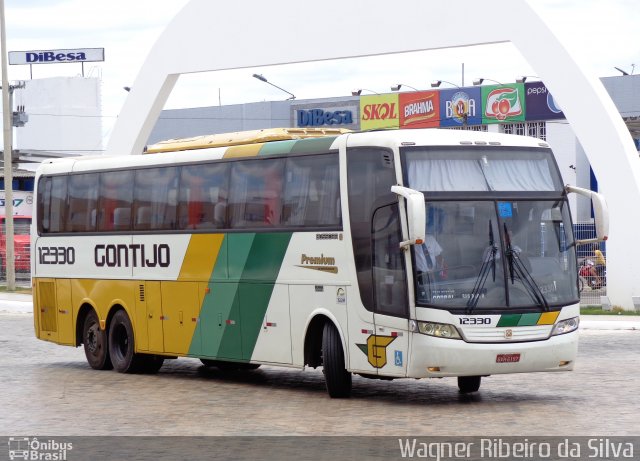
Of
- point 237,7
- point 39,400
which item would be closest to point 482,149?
point 39,400

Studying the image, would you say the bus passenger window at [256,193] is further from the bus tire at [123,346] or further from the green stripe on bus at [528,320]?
the green stripe on bus at [528,320]

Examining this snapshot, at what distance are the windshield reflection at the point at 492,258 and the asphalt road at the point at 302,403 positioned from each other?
4.09ft

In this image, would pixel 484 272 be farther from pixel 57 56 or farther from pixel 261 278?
pixel 57 56

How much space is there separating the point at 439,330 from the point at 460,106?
56.2m

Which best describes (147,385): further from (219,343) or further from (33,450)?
(33,450)

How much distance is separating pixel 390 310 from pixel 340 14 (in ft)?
60.8

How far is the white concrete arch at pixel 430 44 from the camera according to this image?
3048cm

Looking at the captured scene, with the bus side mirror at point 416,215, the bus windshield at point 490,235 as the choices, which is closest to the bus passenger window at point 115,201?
the bus windshield at point 490,235

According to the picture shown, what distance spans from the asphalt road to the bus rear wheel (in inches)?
10.5

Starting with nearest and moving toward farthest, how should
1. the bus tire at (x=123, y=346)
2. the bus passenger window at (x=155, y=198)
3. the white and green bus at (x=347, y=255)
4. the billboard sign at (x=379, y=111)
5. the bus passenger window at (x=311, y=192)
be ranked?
the white and green bus at (x=347, y=255)
the bus passenger window at (x=311, y=192)
the bus passenger window at (x=155, y=198)
the bus tire at (x=123, y=346)
the billboard sign at (x=379, y=111)

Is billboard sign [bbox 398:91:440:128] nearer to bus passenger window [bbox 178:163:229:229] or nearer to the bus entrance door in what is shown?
bus passenger window [bbox 178:163:229:229]

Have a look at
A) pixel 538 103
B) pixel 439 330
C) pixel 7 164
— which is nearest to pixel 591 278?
pixel 7 164

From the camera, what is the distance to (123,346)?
2091cm

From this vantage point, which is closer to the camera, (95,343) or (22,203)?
(95,343)
